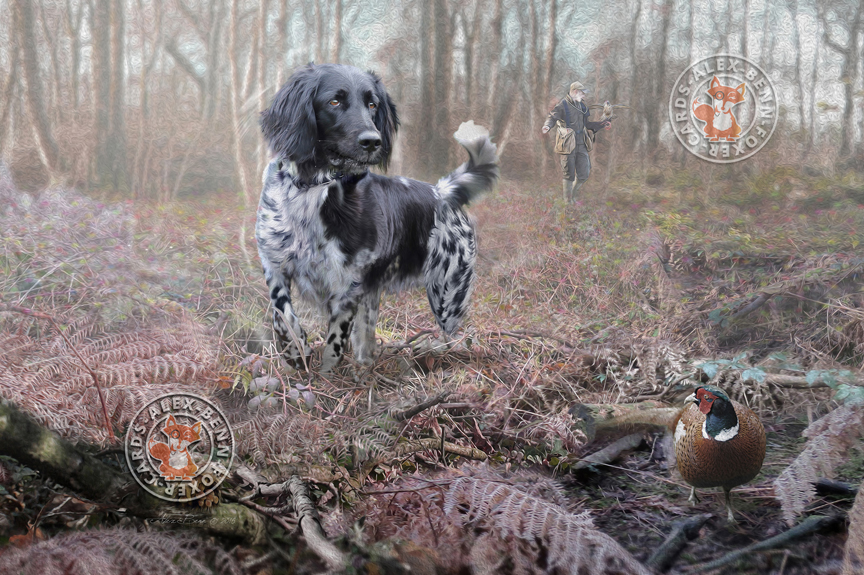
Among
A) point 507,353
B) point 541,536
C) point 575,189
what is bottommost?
point 541,536

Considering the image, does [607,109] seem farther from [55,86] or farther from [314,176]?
[55,86]

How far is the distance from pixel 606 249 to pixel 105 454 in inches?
105

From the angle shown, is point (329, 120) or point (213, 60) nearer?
point (329, 120)

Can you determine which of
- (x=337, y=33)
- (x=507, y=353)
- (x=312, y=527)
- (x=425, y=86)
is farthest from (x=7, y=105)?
(x=507, y=353)

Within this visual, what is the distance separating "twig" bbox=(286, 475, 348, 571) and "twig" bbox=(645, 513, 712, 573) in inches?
44.7

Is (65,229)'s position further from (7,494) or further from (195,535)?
(195,535)

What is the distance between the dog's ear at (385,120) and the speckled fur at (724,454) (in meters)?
1.86

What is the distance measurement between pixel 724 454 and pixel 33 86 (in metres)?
3.99

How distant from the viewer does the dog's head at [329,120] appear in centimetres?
272

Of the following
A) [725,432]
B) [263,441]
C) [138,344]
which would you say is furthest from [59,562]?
[725,432]

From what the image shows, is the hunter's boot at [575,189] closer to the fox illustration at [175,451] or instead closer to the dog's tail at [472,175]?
the dog's tail at [472,175]

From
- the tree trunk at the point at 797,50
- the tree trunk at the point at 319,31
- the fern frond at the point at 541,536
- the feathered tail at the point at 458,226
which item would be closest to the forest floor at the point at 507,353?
the fern frond at the point at 541,536

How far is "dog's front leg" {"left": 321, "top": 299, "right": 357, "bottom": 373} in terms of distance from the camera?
9.82 ft

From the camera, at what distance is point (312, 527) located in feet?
7.02
